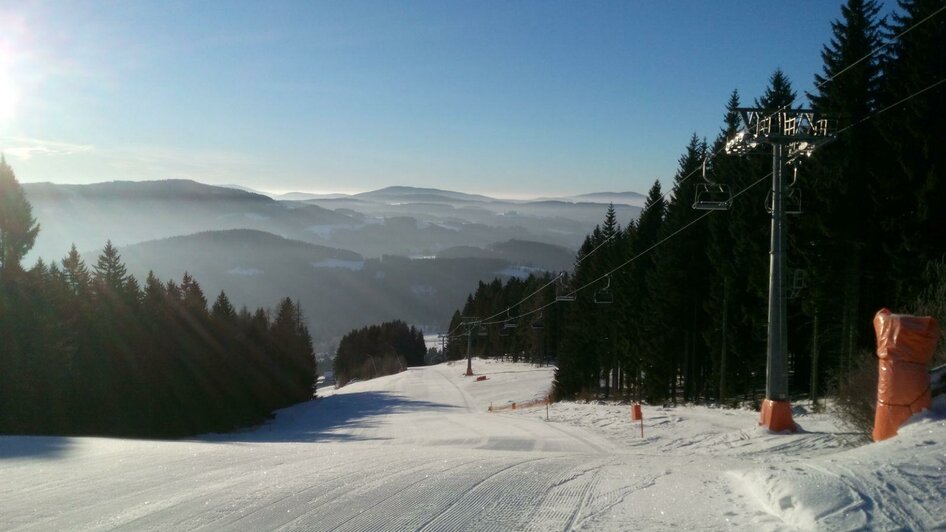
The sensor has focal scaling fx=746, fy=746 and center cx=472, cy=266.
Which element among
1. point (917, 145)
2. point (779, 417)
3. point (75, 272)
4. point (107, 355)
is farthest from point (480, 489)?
point (75, 272)

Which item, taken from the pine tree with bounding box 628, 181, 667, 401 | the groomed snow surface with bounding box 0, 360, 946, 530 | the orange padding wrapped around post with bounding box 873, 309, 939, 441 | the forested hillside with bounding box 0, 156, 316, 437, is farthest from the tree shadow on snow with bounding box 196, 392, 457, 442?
the orange padding wrapped around post with bounding box 873, 309, 939, 441

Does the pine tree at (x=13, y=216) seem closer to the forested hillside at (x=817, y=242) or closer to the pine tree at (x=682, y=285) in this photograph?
the forested hillside at (x=817, y=242)

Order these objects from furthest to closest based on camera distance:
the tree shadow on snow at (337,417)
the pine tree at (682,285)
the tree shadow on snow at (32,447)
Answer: the pine tree at (682,285), the tree shadow on snow at (337,417), the tree shadow on snow at (32,447)

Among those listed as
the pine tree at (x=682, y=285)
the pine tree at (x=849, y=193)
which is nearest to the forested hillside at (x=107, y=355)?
the pine tree at (x=682, y=285)

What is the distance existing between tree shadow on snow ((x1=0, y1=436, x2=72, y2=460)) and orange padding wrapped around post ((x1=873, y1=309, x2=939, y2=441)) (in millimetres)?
14007

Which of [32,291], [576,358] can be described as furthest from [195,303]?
[576,358]

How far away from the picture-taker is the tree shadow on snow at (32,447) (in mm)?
13824

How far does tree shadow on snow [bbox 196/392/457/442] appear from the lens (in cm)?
3681

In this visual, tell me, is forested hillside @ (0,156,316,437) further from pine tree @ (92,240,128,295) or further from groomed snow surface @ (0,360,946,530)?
groomed snow surface @ (0,360,946,530)

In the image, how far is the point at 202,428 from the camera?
151 feet

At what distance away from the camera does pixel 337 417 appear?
4856 centimetres

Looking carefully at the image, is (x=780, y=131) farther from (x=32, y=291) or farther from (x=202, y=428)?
(x=202, y=428)

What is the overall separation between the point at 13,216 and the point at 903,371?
182 feet

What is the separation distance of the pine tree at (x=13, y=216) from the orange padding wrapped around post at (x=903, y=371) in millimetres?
53643
